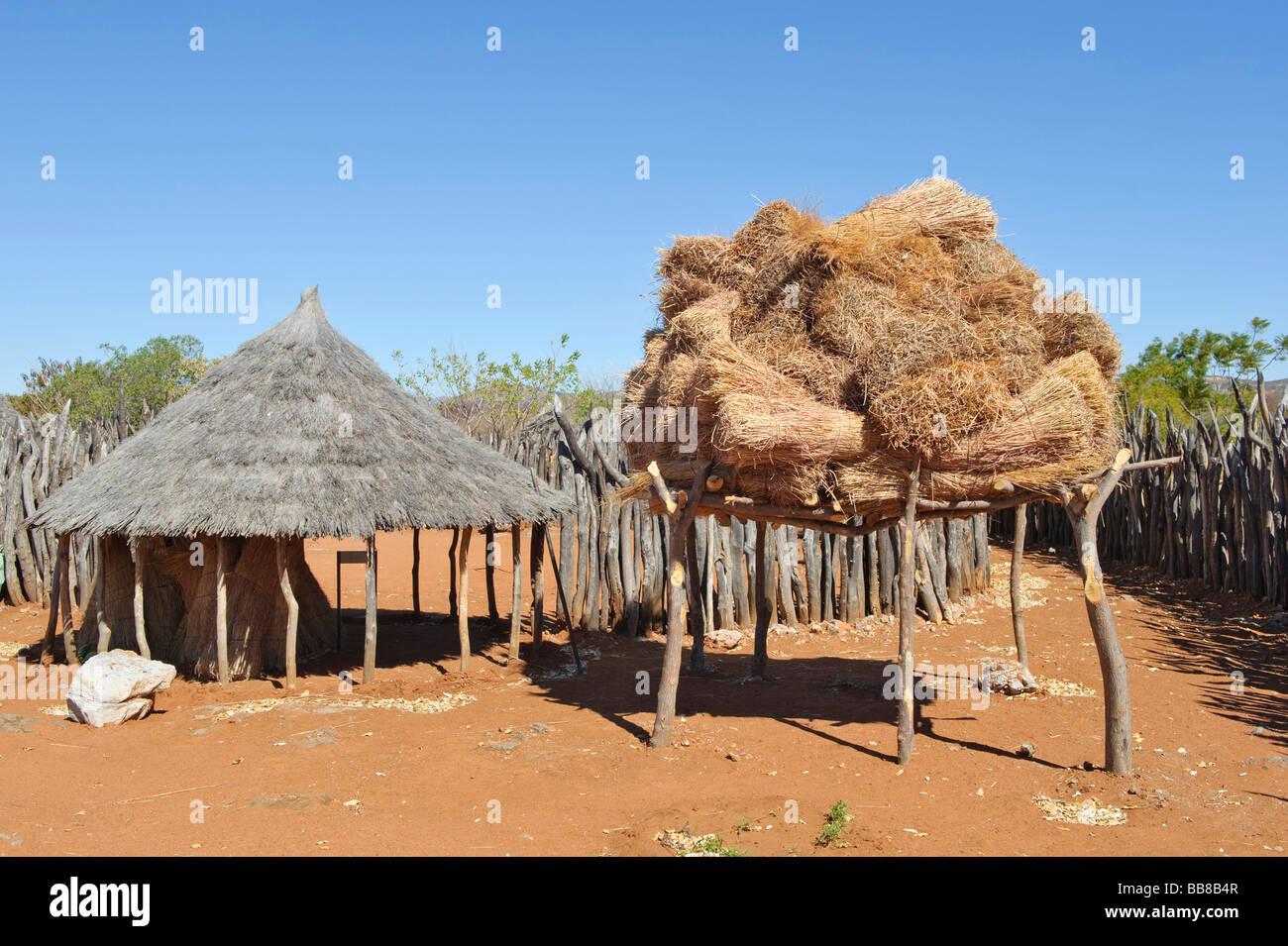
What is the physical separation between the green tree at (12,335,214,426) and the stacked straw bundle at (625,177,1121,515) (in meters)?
22.0

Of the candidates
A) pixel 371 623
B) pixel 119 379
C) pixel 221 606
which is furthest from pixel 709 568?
pixel 119 379

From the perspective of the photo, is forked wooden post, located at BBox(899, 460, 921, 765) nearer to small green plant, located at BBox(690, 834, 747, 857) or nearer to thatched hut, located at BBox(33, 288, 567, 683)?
small green plant, located at BBox(690, 834, 747, 857)

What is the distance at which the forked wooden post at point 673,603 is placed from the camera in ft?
22.8

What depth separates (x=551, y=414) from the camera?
12641 mm

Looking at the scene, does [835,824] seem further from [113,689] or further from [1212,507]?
[1212,507]

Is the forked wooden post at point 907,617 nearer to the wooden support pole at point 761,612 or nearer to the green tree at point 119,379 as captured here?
the wooden support pole at point 761,612

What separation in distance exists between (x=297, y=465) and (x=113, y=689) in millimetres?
2452

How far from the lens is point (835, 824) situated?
5250 mm

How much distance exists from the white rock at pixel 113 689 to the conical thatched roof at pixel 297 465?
1.16 meters

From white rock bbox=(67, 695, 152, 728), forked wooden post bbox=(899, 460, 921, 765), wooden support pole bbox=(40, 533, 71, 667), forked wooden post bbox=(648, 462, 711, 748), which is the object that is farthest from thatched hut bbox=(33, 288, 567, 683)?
forked wooden post bbox=(899, 460, 921, 765)

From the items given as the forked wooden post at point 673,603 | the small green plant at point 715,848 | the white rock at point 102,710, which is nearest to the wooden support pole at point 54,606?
the white rock at point 102,710

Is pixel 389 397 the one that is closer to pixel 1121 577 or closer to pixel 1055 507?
pixel 1121 577

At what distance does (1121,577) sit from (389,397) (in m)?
10.7
